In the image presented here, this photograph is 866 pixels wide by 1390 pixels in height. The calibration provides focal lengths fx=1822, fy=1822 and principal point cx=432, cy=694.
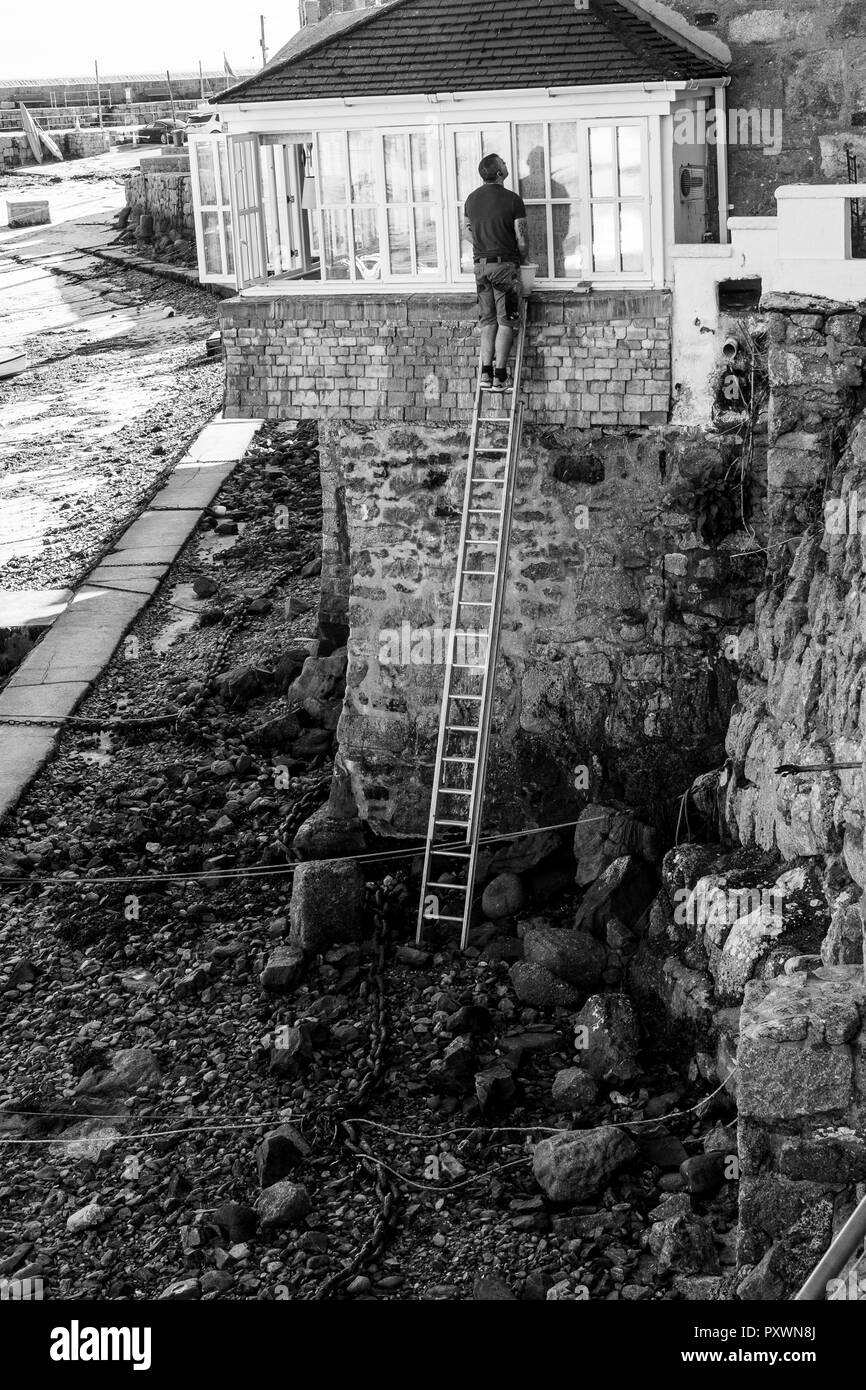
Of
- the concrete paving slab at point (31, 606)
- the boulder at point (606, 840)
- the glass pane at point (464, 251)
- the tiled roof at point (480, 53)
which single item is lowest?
the boulder at point (606, 840)

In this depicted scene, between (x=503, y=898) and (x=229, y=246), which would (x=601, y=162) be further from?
(x=503, y=898)

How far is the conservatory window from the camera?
43.3 feet

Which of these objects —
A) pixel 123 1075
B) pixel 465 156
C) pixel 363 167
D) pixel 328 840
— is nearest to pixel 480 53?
pixel 465 156

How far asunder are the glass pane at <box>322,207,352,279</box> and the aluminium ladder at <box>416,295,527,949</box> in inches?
58.9

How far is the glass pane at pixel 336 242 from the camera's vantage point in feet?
44.5

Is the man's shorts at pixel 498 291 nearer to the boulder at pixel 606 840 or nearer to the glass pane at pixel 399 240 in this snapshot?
the glass pane at pixel 399 240

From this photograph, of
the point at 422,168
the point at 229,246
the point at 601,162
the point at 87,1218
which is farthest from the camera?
the point at 229,246

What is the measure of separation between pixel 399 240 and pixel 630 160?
1853 mm

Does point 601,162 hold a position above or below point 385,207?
above

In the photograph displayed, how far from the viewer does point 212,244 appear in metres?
14.3

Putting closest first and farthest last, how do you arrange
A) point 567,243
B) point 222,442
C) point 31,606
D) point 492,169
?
1. point 492,169
2. point 567,243
3. point 31,606
4. point 222,442

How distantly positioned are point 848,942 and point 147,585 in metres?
12.6

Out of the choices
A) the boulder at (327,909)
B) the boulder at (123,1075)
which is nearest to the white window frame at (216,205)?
the boulder at (327,909)

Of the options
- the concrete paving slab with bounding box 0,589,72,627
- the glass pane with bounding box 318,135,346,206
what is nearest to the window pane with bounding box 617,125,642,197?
the glass pane with bounding box 318,135,346,206
